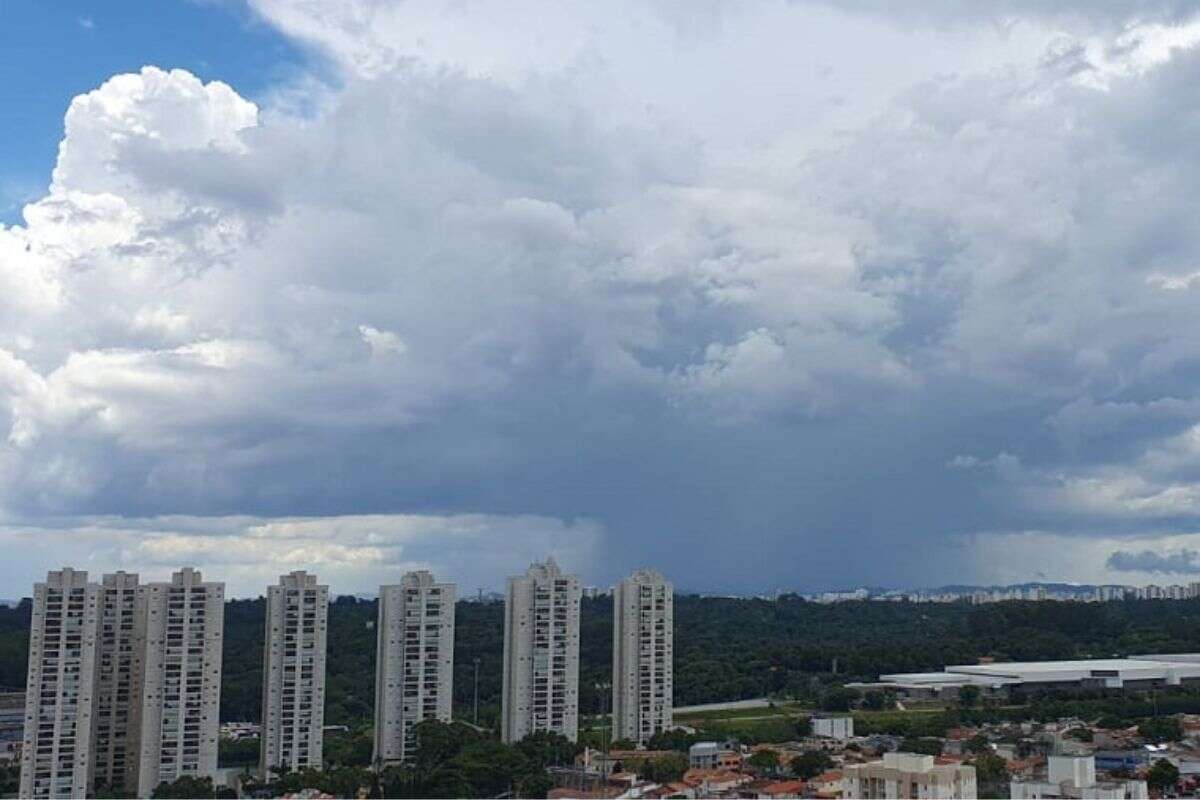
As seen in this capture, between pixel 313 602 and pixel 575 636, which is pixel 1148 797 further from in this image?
pixel 313 602

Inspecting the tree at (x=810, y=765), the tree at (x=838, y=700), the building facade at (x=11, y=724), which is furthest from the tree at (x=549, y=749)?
the tree at (x=838, y=700)

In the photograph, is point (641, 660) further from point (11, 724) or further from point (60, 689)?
point (11, 724)

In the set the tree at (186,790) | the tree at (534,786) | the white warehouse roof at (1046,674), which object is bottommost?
the tree at (186,790)

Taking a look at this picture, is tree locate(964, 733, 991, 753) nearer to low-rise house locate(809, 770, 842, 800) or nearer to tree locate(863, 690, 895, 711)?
low-rise house locate(809, 770, 842, 800)

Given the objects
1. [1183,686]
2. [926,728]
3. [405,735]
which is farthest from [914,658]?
[405,735]

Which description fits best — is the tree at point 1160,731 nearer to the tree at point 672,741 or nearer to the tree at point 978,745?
the tree at point 978,745

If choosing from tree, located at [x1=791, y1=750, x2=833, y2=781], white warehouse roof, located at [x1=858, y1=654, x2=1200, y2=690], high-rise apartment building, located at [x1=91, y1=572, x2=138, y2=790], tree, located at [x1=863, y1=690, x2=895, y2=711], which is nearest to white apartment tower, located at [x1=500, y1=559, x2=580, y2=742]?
tree, located at [x1=791, y1=750, x2=833, y2=781]

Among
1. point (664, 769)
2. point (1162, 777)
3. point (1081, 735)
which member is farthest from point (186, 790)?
point (1081, 735)
